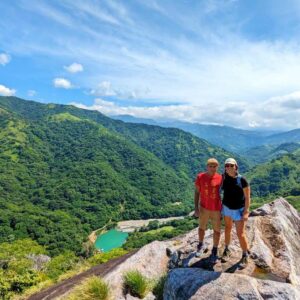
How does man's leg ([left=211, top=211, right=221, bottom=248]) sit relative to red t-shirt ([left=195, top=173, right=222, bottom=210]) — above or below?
below

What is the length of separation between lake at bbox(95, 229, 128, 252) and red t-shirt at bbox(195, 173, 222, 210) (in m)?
146

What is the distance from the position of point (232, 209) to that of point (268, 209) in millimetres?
4916

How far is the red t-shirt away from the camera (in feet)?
36.5

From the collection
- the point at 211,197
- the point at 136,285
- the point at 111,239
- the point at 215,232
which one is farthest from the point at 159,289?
the point at 111,239

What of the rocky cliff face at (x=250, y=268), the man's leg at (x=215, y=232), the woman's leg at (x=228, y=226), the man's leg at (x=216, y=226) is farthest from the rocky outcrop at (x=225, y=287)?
the woman's leg at (x=228, y=226)

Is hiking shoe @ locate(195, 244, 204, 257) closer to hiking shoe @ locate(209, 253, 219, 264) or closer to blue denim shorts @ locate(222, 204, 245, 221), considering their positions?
hiking shoe @ locate(209, 253, 219, 264)

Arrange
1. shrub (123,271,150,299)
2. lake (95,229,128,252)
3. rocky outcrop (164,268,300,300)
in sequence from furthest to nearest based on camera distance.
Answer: lake (95,229,128,252) → shrub (123,271,150,299) → rocky outcrop (164,268,300,300)

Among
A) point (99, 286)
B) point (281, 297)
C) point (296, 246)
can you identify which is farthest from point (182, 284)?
point (296, 246)

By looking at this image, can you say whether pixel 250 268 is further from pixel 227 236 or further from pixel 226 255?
pixel 227 236

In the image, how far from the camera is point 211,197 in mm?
11281

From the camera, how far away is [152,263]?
15.8m

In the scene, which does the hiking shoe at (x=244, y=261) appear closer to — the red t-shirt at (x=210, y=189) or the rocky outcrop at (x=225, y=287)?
the rocky outcrop at (x=225, y=287)

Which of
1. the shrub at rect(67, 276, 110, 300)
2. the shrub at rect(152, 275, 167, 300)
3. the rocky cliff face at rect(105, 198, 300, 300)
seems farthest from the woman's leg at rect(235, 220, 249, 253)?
the shrub at rect(67, 276, 110, 300)

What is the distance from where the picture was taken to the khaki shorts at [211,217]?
36.9 feet
